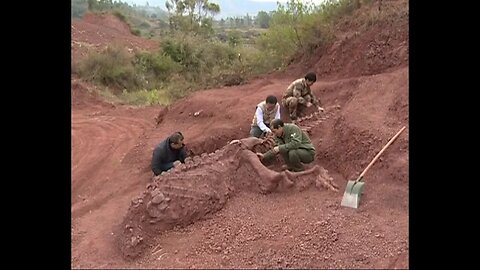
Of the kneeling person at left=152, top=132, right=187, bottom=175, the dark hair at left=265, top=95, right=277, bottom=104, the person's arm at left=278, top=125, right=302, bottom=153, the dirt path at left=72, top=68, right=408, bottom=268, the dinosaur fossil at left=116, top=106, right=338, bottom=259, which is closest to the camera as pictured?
the dirt path at left=72, top=68, right=408, bottom=268

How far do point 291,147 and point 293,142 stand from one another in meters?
0.07

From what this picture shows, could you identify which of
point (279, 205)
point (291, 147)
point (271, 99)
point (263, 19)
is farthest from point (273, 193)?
point (263, 19)

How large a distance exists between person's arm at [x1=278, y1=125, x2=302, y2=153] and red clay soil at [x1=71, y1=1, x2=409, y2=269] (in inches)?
26.2

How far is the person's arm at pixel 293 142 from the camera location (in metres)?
6.03

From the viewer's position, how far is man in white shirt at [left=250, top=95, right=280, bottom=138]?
6.88 metres

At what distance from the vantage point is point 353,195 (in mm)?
5176

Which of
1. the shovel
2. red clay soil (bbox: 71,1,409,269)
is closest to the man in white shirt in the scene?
red clay soil (bbox: 71,1,409,269)

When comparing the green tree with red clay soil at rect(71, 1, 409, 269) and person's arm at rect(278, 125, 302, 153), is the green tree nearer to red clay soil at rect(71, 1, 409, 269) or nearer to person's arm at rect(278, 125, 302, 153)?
red clay soil at rect(71, 1, 409, 269)

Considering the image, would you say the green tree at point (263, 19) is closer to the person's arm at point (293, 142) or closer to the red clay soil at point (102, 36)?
the red clay soil at point (102, 36)

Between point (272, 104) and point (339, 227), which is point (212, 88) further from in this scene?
point (339, 227)

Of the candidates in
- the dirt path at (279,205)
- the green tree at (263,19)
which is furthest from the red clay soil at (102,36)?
the green tree at (263,19)

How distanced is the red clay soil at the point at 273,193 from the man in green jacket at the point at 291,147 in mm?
517

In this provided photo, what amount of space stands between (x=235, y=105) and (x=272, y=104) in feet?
7.56

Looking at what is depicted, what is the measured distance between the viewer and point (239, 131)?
8.03 m
